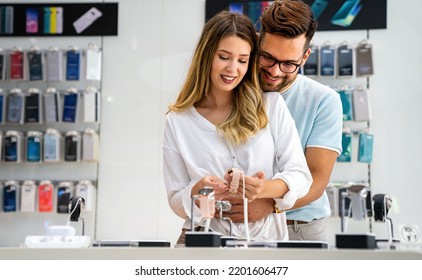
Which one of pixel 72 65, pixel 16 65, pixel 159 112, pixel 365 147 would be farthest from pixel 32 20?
pixel 365 147

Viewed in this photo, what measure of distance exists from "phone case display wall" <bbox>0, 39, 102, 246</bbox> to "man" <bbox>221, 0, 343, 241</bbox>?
9.07ft

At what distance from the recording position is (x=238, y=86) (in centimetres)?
226

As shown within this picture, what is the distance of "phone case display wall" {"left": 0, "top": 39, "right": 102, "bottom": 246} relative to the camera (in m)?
4.98

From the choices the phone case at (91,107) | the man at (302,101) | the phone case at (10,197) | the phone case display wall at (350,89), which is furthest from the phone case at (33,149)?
the man at (302,101)

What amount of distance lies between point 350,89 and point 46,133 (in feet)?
7.18

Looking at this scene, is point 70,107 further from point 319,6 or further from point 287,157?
point 287,157

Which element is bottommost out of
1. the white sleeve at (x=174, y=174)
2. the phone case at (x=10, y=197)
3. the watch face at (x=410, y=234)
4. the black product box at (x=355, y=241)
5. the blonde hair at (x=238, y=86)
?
the phone case at (x=10, y=197)

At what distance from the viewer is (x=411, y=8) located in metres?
5.06

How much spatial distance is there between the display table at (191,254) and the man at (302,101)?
0.91 metres

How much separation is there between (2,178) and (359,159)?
259cm

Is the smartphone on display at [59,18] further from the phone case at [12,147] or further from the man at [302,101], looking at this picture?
the man at [302,101]

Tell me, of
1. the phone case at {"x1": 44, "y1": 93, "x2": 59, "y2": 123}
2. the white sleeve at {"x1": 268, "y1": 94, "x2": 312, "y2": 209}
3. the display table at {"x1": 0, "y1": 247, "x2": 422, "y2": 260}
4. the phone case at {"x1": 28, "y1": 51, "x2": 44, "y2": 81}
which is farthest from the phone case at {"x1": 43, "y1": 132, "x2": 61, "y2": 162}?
the display table at {"x1": 0, "y1": 247, "x2": 422, "y2": 260}

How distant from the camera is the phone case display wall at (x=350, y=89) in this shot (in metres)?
4.84
